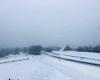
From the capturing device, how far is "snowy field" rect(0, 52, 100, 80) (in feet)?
8.15

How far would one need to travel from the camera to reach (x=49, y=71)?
115 inches

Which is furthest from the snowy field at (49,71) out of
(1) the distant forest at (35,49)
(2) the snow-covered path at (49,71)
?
(1) the distant forest at (35,49)

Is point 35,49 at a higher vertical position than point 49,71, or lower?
higher

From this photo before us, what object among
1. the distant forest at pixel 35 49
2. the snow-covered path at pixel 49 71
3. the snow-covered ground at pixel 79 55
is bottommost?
the snow-covered path at pixel 49 71

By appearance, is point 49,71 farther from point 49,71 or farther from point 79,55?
point 79,55

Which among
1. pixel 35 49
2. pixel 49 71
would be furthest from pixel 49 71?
pixel 35 49

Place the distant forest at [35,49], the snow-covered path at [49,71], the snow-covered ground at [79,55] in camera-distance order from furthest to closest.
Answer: the distant forest at [35,49] < the snow-covered ground at [79,55] < the snow-covered path at [49,71]

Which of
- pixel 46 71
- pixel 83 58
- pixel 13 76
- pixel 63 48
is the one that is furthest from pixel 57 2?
pixel 13 76

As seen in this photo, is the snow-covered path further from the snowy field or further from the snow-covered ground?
the snow-covered ground

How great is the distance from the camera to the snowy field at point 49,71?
248 cm

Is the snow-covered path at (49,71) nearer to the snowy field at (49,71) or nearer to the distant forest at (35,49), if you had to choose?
the snowy field at (49,71)

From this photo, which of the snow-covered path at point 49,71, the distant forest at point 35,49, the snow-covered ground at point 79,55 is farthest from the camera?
the distant forest at point 35,49

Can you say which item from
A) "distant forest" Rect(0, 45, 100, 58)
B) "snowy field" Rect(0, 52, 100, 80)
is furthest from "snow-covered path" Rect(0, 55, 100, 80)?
"distant forest" Rect(0, 45, 100, 58)

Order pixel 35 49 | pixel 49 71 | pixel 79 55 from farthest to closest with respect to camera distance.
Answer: pixel 35 49, pixel 79 55, pixel 49 71
